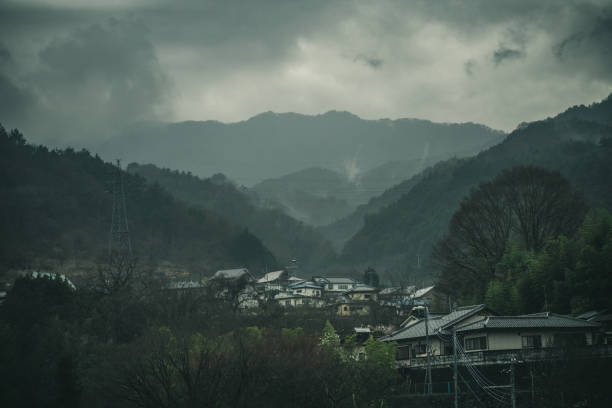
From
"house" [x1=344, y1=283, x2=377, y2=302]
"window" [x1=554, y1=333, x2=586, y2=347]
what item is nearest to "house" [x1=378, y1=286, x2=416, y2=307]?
"house" [x1=344, y1=283, x2=377, y2=302]

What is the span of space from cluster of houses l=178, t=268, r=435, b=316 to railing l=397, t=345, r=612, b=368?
27995 mm

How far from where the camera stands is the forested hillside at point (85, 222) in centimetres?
9631

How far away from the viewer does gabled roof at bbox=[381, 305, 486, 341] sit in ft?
139

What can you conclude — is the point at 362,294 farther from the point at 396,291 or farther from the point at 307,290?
the point at 307,290

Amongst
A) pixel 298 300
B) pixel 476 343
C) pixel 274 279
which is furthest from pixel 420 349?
pixel 274 279

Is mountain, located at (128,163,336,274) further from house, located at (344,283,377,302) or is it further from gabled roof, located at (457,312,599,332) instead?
gabled roof, located at (457,312,599,332)

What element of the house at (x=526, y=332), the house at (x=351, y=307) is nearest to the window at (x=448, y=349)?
the house at (x=526, y=332)

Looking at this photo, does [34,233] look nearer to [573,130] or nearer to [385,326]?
[385,326]

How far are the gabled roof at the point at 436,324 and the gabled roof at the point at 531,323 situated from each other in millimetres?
2224

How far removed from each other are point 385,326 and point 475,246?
10982 millimetres

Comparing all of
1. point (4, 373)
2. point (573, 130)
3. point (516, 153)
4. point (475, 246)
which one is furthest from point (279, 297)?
point (573, 130)

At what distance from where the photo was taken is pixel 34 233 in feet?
330

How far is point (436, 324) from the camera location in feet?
146

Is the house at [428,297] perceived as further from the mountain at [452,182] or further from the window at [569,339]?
the mountain at [452,182]
